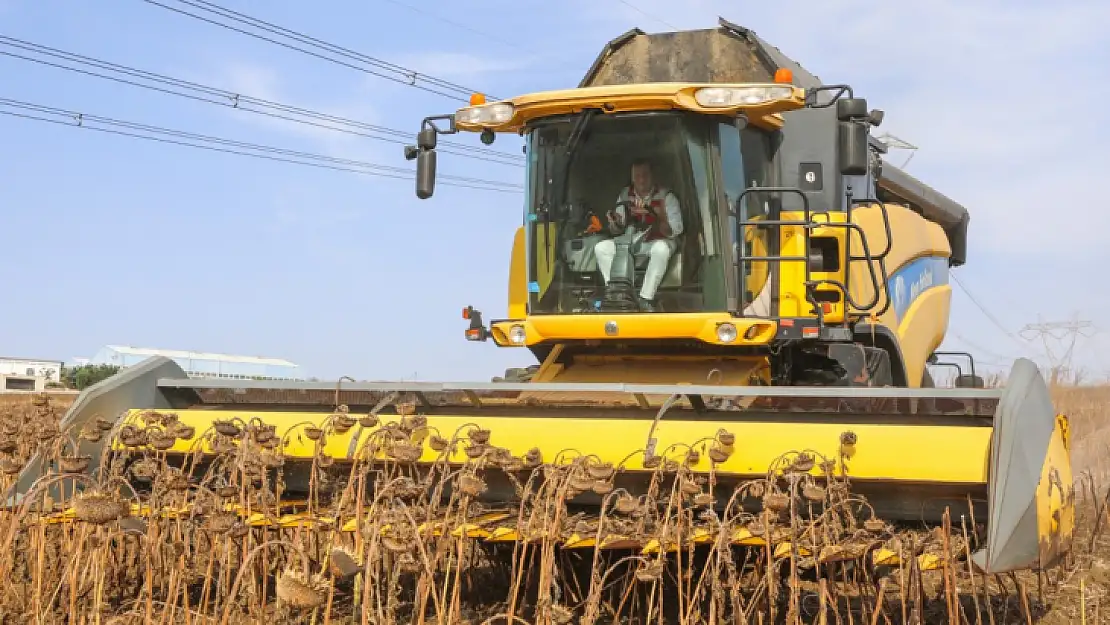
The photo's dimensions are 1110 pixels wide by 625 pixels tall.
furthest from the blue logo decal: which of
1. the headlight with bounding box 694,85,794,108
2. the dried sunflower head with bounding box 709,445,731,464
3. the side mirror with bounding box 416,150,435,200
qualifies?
the dried sunflower head with bounding box 709,445,731,464

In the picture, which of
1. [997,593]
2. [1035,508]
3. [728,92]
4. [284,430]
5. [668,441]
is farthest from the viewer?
[728,92]

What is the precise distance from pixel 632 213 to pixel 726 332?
0.82 meters

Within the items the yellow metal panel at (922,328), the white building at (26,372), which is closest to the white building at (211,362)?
the white building at (26,372)

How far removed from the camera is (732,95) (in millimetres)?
5926

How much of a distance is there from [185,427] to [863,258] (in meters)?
3.72

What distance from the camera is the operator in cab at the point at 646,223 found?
600cm

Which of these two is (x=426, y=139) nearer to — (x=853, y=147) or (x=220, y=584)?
(x=853, y=147)

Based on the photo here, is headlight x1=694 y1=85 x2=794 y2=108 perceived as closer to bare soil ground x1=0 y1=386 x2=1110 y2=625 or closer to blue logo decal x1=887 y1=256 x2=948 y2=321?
blue logo decal x1=887 y1=256 x2=948 y2=321

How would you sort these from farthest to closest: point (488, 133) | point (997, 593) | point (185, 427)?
point (488, 133) → point (997, 593) → point (185, 427)

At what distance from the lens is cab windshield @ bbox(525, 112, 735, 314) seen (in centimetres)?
597

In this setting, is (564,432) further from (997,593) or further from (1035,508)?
(997,593)

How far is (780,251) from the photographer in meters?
6.42

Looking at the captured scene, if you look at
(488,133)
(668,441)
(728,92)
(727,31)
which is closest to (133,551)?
(668,441)

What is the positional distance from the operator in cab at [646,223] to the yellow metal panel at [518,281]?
27.1 inches
